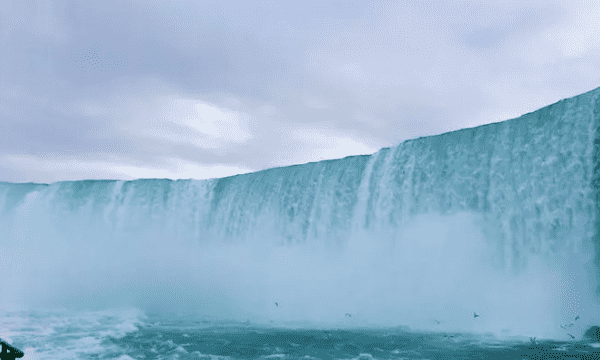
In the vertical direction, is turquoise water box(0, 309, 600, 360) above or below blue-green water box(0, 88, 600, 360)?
below

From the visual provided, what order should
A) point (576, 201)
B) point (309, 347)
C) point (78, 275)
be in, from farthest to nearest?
1. point (78, 275)
2. point (576, 201)
3. point (309, 347)

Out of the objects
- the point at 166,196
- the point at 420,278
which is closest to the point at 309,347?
the point at 420,278

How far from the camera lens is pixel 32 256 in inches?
1264

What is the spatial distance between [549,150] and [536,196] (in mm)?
1850

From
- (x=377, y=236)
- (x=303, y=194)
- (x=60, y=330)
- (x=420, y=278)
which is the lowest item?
(x=60, y=330)

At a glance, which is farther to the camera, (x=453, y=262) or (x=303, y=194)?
(x=303, y=194)

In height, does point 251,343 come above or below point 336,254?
below

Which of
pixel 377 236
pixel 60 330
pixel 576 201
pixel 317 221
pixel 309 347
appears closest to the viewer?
pixel 309 347

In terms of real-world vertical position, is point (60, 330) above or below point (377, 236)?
below

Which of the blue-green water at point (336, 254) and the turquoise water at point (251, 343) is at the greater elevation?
the blue-green water at point (336, 254)

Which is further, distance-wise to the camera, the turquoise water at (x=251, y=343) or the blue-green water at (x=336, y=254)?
the blue-green water at (x=336, y=254)

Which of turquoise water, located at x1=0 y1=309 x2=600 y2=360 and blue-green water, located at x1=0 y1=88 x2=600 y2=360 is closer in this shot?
turquoise water, located at x1=0 y1=309 x2=600 y2=360

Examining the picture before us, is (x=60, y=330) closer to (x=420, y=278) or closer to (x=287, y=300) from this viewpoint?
(x=287, y=300)

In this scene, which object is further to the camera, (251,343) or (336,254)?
(336,254)
